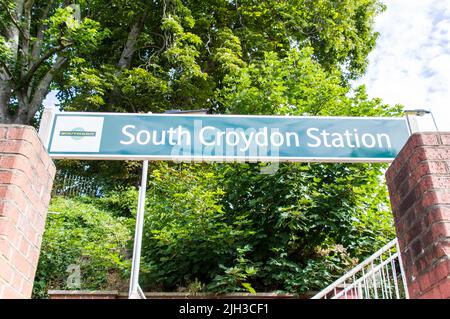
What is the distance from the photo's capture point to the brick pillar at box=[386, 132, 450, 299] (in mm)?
1910

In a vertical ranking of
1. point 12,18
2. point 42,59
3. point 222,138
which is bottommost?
point 222,138

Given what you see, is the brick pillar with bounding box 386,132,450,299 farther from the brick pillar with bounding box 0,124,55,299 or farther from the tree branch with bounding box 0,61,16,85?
→ the tree branch with bounding box 0,61,16,85

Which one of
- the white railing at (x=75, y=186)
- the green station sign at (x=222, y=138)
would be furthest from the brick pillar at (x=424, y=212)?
the white railing at (x=75, y=186)

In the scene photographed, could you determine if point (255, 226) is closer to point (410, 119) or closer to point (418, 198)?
point (410, 119)

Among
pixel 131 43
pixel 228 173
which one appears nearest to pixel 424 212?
pixel 228 173

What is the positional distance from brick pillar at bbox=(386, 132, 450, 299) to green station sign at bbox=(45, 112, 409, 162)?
1.64ft

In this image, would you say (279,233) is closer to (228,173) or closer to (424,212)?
(228,173)

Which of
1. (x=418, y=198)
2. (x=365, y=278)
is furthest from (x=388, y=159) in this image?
(x=365, y=278)

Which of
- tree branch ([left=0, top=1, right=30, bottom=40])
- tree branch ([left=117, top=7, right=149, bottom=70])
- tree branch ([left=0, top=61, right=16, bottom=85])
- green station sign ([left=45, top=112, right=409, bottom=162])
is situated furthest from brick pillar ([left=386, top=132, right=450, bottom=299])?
tree branch ([left=117, top=7, right=149, bottom=70])

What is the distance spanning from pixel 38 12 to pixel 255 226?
13.9 meters

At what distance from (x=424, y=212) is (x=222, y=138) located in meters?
1.36

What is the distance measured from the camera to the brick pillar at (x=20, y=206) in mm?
1945

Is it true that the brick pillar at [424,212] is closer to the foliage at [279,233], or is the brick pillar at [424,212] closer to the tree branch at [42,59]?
the foliage at [279,233]

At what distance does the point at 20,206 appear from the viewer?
2082 mm
